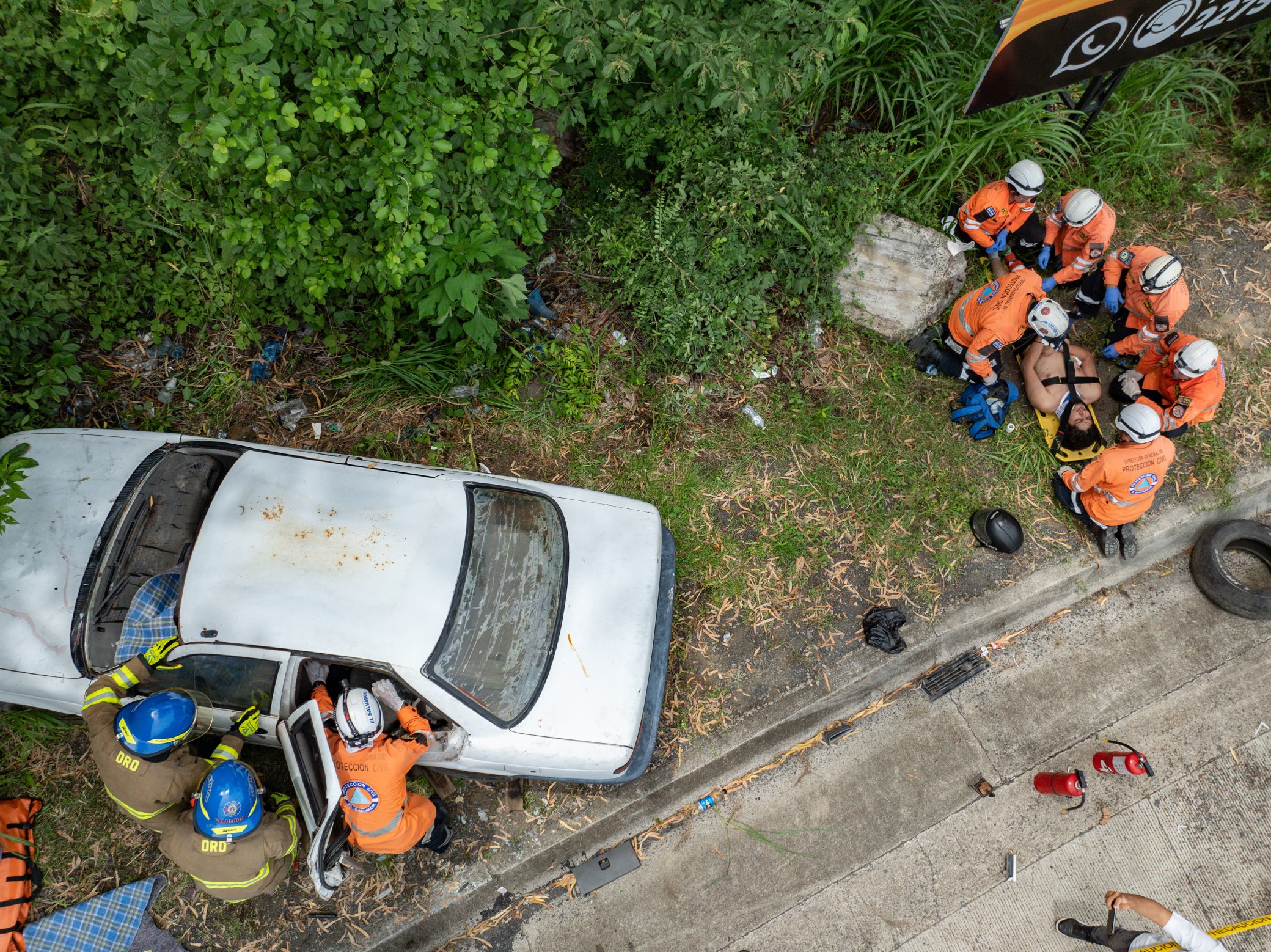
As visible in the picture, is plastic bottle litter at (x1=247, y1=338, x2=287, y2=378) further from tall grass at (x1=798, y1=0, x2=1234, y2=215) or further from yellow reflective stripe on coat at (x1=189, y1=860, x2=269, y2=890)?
tall grass at (x1=798, y1=0, x2=1234, y2=215)

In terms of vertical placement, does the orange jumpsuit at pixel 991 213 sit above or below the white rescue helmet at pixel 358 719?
above

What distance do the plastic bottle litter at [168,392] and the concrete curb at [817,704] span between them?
3911mm

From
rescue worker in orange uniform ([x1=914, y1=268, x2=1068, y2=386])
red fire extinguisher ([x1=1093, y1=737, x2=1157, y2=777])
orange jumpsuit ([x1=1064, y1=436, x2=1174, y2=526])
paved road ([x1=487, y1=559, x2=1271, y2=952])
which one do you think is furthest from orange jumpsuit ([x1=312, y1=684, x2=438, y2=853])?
orange jumpsuit ([x1=1064, y1=436, x2=1174, y2=526])

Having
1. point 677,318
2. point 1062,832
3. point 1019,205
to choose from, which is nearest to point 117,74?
point 677,318

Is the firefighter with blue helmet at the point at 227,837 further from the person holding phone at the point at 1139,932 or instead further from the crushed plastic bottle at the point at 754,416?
the person holding phone at the point at 1139,932

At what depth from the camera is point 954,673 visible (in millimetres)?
4727

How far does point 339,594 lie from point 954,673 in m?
3.89

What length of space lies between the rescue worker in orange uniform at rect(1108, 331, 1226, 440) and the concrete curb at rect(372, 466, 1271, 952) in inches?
24.8

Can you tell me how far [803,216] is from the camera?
16.1 ft

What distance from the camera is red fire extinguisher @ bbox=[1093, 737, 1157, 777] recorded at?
4.18 metres

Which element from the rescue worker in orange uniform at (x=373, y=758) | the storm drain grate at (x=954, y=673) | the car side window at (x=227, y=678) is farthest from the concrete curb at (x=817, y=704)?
the car side window at (x=227, y=678)

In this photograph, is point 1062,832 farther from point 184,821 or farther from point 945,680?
point 184,821

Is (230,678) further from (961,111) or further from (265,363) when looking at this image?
(961,111)

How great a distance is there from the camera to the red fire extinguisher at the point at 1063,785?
4.21 meters
